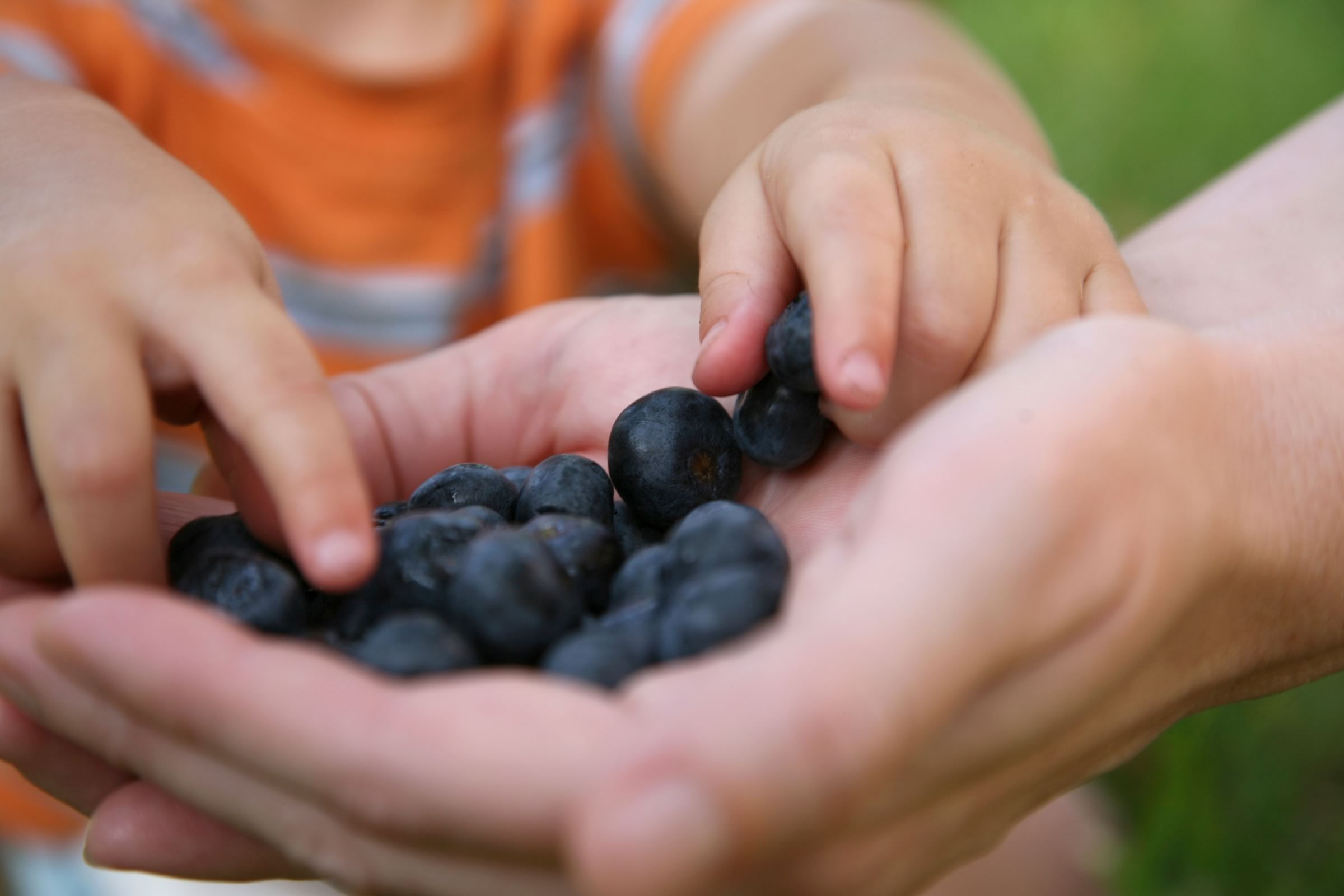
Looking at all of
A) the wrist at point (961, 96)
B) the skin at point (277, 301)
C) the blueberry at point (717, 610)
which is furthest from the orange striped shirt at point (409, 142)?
the blueberry at point (717, 610)

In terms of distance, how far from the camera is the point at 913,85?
4.97 feet

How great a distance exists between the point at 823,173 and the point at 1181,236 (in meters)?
0.76

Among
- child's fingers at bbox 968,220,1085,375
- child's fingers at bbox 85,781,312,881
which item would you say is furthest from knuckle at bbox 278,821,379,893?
child's fingers at bbox 968,220,1085,375

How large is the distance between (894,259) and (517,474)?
1.60ft

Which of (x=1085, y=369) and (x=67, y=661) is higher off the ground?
(x=1085, y=369)

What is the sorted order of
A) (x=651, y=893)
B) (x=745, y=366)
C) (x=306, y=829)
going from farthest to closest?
(x=745, y=366), (x=306, y=829), (x=651, y=893)

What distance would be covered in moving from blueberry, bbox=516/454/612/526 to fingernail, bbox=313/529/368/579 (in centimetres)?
25

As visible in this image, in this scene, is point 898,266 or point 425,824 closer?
point 425,824

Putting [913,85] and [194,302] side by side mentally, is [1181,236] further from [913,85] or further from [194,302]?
[194,302]

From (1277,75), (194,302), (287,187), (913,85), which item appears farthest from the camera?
(1277,75)

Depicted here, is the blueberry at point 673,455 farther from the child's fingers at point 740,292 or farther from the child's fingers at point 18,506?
the child's fingers at point 18,506

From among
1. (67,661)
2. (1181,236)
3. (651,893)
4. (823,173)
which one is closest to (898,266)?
(823,173)

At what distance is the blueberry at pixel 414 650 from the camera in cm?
71

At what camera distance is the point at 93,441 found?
0.75m
